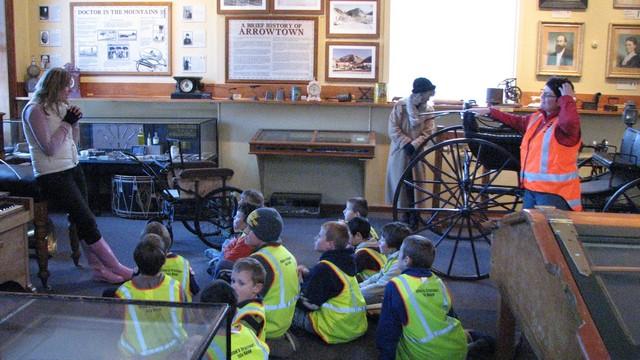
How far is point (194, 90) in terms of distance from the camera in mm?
7188

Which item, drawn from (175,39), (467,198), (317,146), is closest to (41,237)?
(467,198)

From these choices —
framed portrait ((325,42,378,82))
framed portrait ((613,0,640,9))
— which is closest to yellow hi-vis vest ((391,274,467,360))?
framed portrait ((325,42,378,82))

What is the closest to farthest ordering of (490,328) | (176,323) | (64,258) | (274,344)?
(176,323) < (274,344) < (490,328) < (64,258)

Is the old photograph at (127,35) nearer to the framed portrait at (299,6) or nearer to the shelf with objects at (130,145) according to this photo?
the shelf with objects at (130,145)

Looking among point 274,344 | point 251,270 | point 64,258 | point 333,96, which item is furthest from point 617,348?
point 333,96

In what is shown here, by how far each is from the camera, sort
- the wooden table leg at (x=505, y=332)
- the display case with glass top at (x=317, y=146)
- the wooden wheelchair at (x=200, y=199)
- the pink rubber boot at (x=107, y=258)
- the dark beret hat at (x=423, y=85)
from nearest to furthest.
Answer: the wooden table leg at (x=505, y=332)
the pink rubber boot at (x=107, y=258)
the wooden wheelchair at (x=200, y=199)
the dark beret hat at (x=423, y=85)
the display case with glass top at (x=317, y=146)

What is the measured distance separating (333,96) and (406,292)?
173 inches

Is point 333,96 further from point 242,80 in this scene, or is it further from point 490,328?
point 490,328

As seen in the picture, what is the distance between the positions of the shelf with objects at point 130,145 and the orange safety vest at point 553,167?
386 cm

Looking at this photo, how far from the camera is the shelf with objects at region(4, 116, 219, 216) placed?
6.90m

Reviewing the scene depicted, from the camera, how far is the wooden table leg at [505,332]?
10.0 ft

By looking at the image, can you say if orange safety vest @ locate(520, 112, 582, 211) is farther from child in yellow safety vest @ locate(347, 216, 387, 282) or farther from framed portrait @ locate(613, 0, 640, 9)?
framed portrait @ locate(613, 0, 640, 9)

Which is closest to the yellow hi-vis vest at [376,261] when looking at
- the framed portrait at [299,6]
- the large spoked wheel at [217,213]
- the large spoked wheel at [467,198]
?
the large spoked wheel at [467,198]

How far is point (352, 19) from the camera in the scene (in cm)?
712
